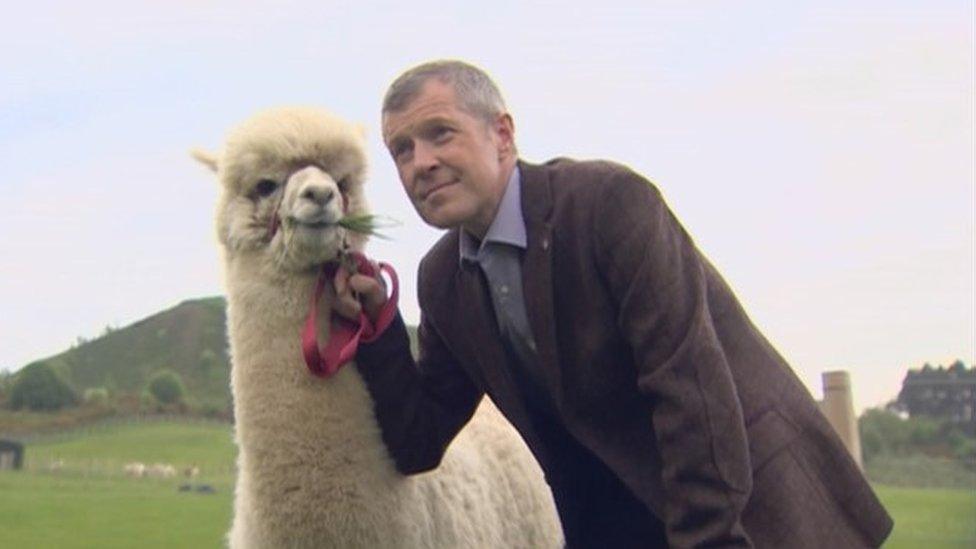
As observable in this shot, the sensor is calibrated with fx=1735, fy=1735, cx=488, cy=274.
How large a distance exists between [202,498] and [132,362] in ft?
8.20

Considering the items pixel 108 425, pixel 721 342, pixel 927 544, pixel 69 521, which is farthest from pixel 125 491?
pixel 721 342

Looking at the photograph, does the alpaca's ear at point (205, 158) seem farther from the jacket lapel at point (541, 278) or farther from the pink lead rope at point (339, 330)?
the jacket lapel at point (541, 278)

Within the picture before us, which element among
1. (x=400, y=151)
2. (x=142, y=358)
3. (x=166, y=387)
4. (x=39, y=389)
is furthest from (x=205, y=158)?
(x=166, y=387)

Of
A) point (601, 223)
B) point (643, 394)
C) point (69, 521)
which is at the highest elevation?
point (601, 223)

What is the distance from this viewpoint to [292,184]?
4.59 m

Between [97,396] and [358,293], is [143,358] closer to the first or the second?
[97,396]

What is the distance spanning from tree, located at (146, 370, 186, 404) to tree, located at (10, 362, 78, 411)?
1.19m

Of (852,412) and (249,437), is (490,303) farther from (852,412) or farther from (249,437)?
(852,412)

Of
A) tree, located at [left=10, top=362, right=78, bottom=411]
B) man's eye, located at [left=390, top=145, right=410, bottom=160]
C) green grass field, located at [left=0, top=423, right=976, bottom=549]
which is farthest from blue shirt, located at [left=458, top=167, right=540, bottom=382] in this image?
tree, located at [left=10, top=362, right=78, bottom=411]

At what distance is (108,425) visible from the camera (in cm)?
2125

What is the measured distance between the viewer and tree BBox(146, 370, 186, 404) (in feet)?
65.8

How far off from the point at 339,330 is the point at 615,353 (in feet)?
3.99

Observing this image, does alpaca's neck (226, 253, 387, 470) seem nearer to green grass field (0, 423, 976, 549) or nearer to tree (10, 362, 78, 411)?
green grass field (0, 423, 976, 549)

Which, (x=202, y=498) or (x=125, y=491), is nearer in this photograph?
(x=202, y=498)
